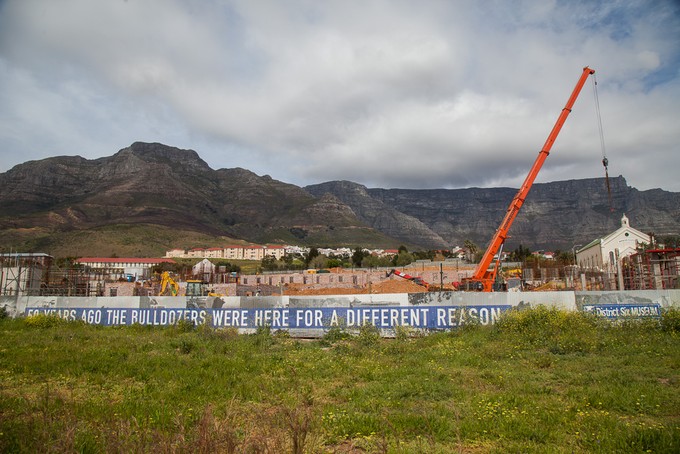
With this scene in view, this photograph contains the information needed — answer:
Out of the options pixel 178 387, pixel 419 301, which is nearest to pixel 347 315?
pixel 419 301

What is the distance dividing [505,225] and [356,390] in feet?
91.9

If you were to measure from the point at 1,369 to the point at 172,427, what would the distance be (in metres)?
8.71

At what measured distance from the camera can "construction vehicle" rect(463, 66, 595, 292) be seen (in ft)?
115

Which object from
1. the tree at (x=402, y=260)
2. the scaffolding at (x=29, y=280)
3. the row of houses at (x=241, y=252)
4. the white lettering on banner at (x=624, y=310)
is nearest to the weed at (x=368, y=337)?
the white lettering on banner at (x=624, y=310)

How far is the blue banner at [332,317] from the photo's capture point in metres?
21.5

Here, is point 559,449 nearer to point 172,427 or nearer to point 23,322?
point 172,427

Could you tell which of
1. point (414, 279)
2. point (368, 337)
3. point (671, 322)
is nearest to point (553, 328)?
point (671, 322)

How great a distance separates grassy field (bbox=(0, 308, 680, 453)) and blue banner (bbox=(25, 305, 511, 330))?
4.88 feet

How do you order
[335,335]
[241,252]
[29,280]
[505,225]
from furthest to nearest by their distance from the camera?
1. [241,252]
2. [29,280]
3. [505,225]
4. [335,335]

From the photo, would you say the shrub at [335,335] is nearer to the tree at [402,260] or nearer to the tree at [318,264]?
the tree at [318,264]

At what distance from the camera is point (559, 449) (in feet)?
21.4

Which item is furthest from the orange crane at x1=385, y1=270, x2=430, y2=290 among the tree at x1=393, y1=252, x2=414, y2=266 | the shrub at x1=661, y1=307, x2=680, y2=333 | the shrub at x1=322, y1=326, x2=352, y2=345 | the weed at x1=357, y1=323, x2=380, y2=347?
the tree at x1=393, y1=252, x2=414, y2=266

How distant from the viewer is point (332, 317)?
22125 mm

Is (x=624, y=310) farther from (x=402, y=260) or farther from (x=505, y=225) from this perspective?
(x=402, y=260)
